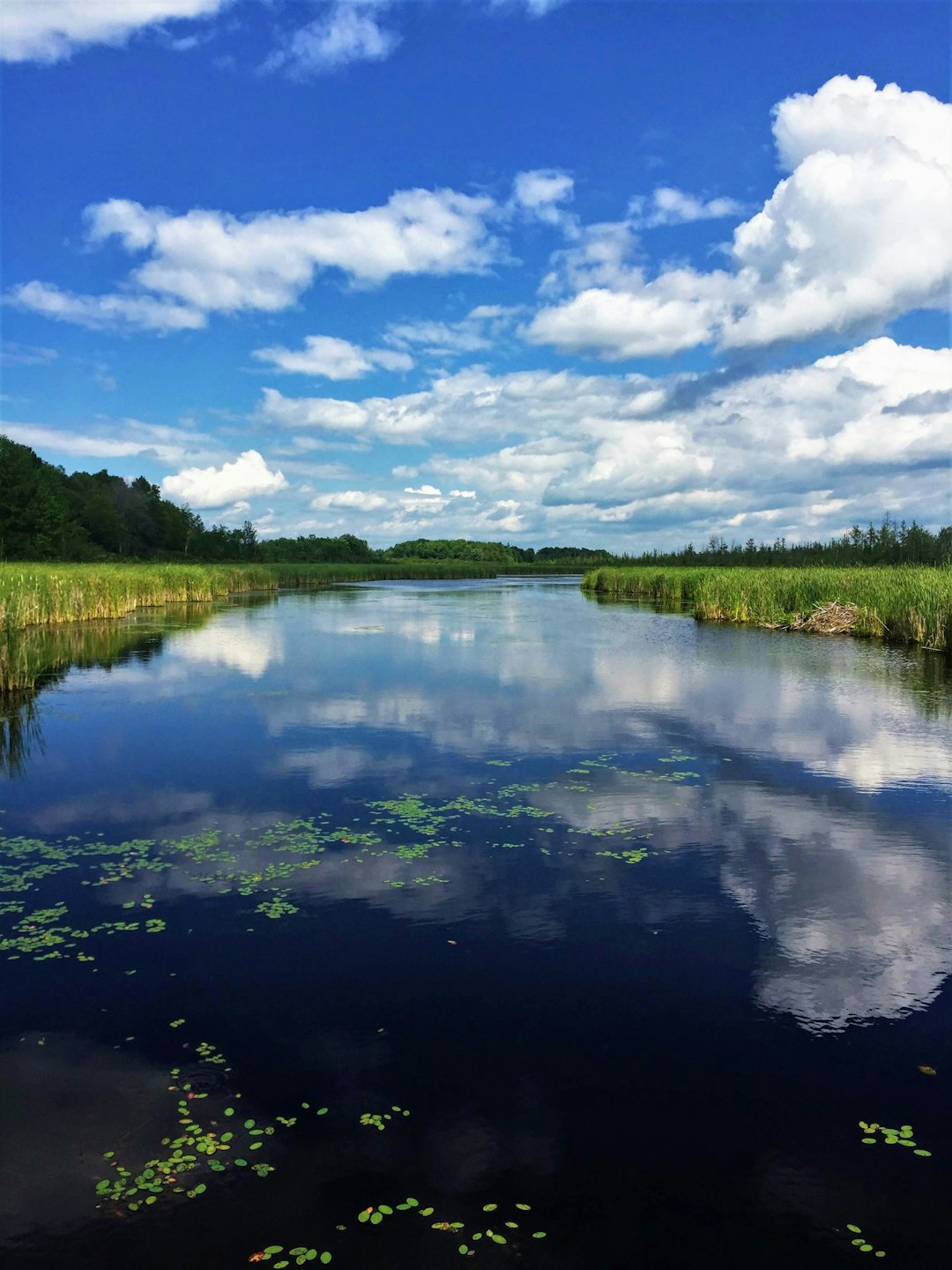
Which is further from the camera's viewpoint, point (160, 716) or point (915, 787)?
point (160, 716)

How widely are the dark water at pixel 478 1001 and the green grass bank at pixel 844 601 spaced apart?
46.6 ft

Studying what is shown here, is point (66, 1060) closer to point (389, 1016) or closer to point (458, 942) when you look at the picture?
point (389, 1016)

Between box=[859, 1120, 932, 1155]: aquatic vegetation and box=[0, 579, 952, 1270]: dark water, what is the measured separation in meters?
0.03

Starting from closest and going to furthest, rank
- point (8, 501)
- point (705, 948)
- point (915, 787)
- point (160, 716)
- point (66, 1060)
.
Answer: point (66, 1060), point (705, 948), point (915, 787), point (160, 716), point (8, 501)

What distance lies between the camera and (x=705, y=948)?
235 inches

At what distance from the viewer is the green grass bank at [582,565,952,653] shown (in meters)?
24.7

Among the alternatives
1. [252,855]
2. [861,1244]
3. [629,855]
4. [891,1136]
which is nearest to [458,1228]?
[861,1244]

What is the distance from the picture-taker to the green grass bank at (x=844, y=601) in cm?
2466

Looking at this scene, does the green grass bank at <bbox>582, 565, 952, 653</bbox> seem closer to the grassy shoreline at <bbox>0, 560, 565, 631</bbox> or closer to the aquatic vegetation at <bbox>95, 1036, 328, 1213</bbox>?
the aquatic vegetation at <bbox>95, 1036, 328, 1213</bbox>

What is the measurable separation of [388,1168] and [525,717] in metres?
10.9

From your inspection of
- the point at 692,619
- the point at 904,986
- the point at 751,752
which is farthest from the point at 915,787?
the point at 692,619

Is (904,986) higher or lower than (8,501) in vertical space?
lower

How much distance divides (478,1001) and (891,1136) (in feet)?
7.72

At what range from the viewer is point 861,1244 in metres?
3.47
